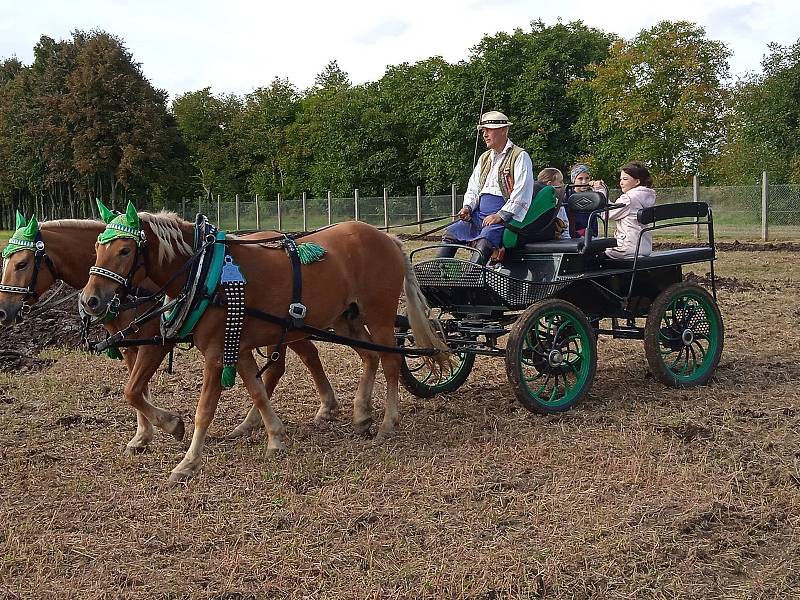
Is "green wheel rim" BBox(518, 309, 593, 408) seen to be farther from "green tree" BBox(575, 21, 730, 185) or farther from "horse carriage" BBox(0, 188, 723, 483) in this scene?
"green tree" BBox(575, 21, 730, 185)

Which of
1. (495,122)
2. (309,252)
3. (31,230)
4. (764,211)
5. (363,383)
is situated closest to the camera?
(31,230)

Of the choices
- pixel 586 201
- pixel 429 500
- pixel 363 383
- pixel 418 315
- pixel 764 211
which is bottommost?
pixel 429 500

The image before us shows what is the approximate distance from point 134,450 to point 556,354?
9.96 ft

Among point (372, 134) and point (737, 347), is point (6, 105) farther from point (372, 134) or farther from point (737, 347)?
point (737, 347)

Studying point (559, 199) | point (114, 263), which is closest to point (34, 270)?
point (114, 263)

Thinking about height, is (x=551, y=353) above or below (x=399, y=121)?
below

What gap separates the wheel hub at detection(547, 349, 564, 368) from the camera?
6.16m

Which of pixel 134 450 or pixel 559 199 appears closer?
pixel 134 450

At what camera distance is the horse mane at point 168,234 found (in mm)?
5137

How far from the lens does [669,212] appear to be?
6777 mm

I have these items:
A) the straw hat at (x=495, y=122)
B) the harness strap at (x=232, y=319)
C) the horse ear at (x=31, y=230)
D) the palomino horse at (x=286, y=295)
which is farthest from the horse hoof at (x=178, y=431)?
the straw hat at (x=495, y=122)

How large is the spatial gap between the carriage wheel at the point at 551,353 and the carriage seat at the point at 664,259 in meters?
0.75

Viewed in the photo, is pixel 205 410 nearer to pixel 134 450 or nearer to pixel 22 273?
pixel 134 450

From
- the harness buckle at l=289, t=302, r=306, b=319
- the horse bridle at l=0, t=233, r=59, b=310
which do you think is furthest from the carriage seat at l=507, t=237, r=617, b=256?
the horse bridle at l=0, t=233, r=59, b=310
